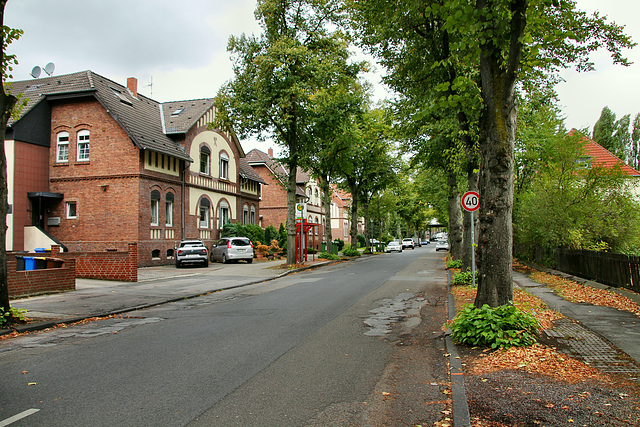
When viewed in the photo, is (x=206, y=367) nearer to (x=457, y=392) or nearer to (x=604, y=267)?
(x=457, y=392)

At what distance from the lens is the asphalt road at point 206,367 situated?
14.0 feet

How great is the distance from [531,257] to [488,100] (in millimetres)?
17607

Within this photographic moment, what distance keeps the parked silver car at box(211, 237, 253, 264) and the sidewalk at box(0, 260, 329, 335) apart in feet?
22.6

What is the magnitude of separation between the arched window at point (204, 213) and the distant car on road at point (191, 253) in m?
5.10

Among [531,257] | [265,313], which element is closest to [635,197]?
[531,257]

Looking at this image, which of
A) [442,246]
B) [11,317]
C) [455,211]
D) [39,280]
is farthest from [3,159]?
[442,246]

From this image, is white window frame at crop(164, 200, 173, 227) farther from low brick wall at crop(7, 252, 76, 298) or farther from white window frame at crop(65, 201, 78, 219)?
low brick wall at crop(7, 252, 76, 298)

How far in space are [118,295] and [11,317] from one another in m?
4.75

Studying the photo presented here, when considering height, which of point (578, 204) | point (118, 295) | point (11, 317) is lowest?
point (118, 295)

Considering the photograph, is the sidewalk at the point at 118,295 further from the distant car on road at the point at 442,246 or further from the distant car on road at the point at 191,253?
the distant car on road at the point at 442,246

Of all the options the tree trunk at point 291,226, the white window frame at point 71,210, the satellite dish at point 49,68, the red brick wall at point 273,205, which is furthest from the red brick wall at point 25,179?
the red brick wall at point 273,205

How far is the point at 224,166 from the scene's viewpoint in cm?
3275

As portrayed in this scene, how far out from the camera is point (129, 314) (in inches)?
411

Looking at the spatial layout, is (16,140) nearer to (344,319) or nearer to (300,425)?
(344,319)
